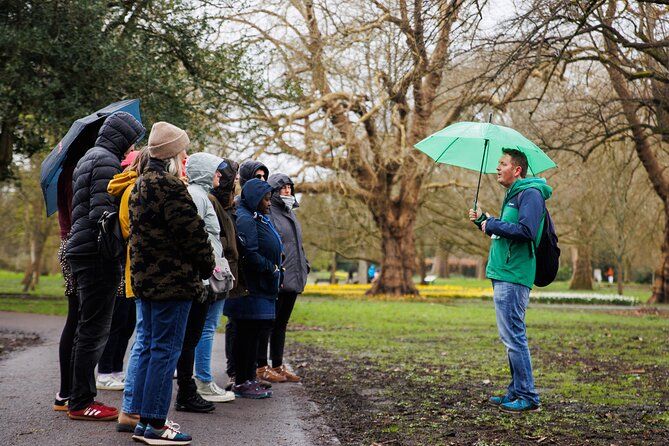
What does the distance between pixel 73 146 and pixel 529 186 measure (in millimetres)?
3779

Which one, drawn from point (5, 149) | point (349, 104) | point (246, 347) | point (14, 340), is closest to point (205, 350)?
point (246, 347)

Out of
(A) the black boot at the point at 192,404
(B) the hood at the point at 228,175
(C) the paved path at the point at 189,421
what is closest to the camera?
(C) the paved path at the point at 189,421

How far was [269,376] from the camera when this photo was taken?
816 cm

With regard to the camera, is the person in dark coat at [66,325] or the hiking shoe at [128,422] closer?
the hiking shoe at [128,422]

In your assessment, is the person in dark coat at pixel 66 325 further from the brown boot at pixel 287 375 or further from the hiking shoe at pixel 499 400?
the hiking shoe at pixel 499 400

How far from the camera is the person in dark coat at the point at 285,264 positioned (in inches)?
318

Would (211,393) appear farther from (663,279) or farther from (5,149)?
(663,279)

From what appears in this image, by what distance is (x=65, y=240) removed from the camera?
20.2 feet

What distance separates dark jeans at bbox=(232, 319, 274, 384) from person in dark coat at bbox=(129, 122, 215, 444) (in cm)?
192

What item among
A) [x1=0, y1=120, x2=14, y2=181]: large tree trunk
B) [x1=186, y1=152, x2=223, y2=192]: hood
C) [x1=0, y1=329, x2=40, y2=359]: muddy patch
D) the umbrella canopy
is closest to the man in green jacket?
the umbrella canopy

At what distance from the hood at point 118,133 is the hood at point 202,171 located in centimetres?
50

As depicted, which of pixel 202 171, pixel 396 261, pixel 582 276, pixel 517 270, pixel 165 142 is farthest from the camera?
pixel 582 276

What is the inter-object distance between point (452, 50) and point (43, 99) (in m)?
7.69

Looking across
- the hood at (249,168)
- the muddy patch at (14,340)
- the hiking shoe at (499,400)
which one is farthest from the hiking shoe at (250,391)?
the muddy patch at (14,340)
